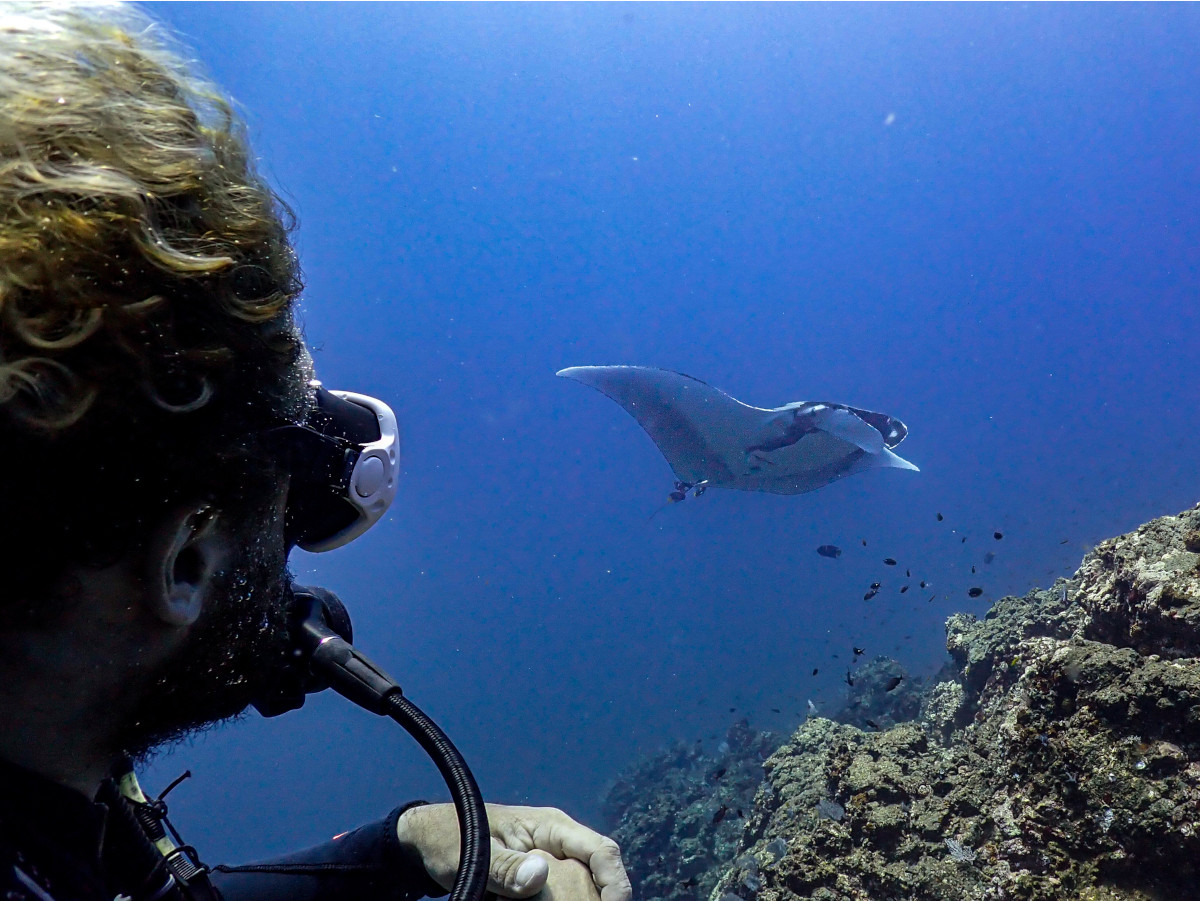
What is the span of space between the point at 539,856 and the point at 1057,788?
122 inches

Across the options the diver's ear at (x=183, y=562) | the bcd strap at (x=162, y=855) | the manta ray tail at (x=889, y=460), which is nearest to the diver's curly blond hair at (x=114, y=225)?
the diver's ear at (x=183, y=562)

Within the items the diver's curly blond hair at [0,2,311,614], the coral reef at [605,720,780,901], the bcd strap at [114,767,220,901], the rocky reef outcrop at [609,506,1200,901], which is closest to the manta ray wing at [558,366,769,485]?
the coral reef at [605,720,780,901]

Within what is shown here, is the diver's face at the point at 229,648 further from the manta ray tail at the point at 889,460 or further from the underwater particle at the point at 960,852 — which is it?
the manta ray tail at the point at 889,460

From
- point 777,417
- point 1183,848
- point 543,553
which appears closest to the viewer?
point 1183,848

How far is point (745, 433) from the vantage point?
915 centimetres

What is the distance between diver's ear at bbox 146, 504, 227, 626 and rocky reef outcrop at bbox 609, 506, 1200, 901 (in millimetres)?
3765

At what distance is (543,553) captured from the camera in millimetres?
68250

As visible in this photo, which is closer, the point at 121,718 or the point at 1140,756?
the point at 121,718

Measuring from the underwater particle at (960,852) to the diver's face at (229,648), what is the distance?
375cm

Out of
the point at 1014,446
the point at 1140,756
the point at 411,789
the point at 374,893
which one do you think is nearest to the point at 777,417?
the point at 1140,756

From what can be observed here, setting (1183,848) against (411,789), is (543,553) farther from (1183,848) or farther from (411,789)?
(1183,848)

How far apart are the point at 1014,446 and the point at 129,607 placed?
83.9 meters

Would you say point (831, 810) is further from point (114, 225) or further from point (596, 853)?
point (114, 225)

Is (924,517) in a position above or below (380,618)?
above
